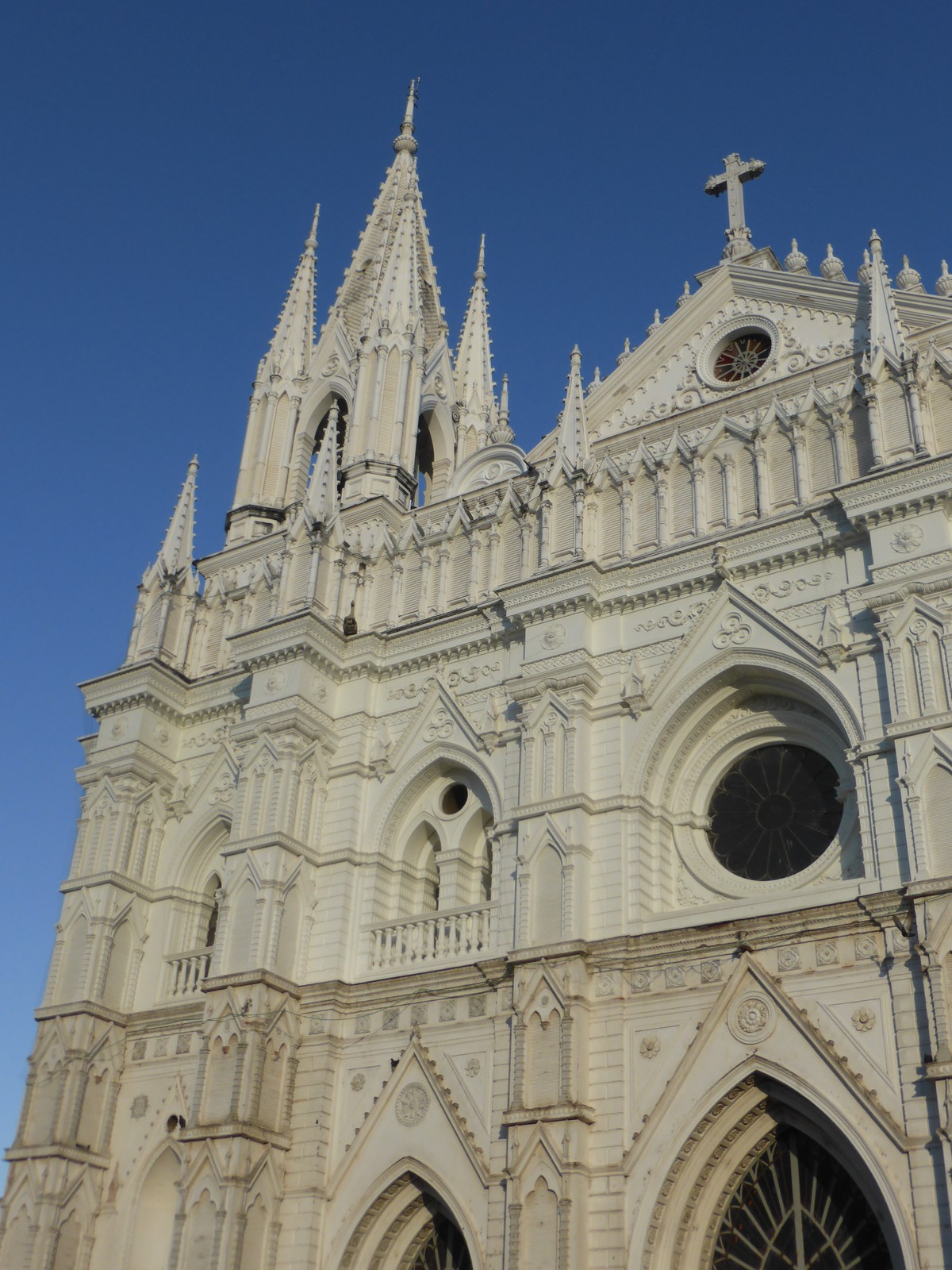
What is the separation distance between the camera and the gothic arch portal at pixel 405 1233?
18188mm

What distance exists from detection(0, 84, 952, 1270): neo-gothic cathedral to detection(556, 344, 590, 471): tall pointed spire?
6 cm

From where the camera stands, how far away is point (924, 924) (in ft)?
50.4

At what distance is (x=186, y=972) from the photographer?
72.6 feet

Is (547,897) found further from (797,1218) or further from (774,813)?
(797,1218)

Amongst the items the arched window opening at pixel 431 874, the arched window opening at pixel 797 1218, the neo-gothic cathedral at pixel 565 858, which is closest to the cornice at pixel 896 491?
the neo-gothic cathedral at pixel 565 858

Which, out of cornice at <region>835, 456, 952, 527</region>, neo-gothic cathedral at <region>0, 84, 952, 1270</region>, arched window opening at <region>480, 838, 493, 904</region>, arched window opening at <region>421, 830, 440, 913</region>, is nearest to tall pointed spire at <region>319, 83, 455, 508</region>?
neo-gothic cathedral at <region>0, 84, 952, 1270</region>

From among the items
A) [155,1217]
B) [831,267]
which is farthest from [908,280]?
[155,1217]

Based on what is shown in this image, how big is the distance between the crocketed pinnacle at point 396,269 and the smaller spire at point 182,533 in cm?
538

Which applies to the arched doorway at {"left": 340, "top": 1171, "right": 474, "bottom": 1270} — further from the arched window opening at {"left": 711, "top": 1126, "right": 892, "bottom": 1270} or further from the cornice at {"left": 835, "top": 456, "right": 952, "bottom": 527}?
the cornice at {"left": 835, "top": 456, "right": 952, "bottom": 527}

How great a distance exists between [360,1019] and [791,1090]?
21.4 ft

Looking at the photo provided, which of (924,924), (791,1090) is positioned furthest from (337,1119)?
(924,924)

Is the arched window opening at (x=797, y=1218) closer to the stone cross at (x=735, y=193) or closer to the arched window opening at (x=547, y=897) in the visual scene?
the arched window opening at (x=547, y=897)

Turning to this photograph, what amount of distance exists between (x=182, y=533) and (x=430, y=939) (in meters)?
10.3

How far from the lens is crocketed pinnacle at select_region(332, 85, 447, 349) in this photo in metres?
29.8
